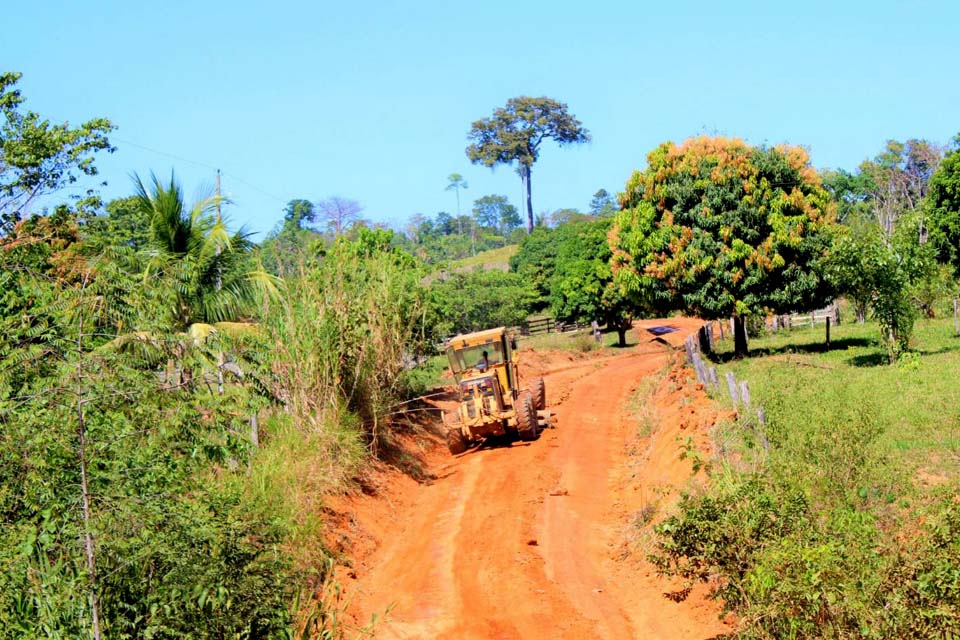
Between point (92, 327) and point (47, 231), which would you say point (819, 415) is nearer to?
point (92, 327)

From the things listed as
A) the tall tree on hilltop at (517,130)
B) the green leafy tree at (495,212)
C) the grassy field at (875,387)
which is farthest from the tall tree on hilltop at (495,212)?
the grassy field at (875,387)

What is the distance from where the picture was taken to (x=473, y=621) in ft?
37.9

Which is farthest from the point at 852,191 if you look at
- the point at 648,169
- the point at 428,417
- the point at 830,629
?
the point at 830,629

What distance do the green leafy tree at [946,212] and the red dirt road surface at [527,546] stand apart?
18721 millimetres

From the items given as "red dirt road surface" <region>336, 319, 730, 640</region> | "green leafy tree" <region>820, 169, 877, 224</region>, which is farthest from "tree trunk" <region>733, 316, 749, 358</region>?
"green leafy tree" <region>820, 169, 877, 224</region>

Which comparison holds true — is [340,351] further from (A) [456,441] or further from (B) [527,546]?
(B) [527,546]

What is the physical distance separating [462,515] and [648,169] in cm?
1825

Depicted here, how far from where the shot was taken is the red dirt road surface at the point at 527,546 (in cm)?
1141

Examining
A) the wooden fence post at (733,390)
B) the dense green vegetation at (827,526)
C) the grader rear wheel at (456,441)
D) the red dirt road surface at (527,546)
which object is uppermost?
the wooden fence post at (733,390)

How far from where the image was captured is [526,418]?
21562 millimetres

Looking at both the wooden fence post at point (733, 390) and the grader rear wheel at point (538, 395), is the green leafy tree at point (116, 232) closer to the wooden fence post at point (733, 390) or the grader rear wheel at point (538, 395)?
the grader rear wheel at point (538, 395)

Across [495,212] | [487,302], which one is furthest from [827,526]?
[495,212]

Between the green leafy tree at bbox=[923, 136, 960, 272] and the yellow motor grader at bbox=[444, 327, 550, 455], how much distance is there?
20.9 meters

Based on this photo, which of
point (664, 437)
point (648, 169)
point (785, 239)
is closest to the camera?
point (664, 437)
